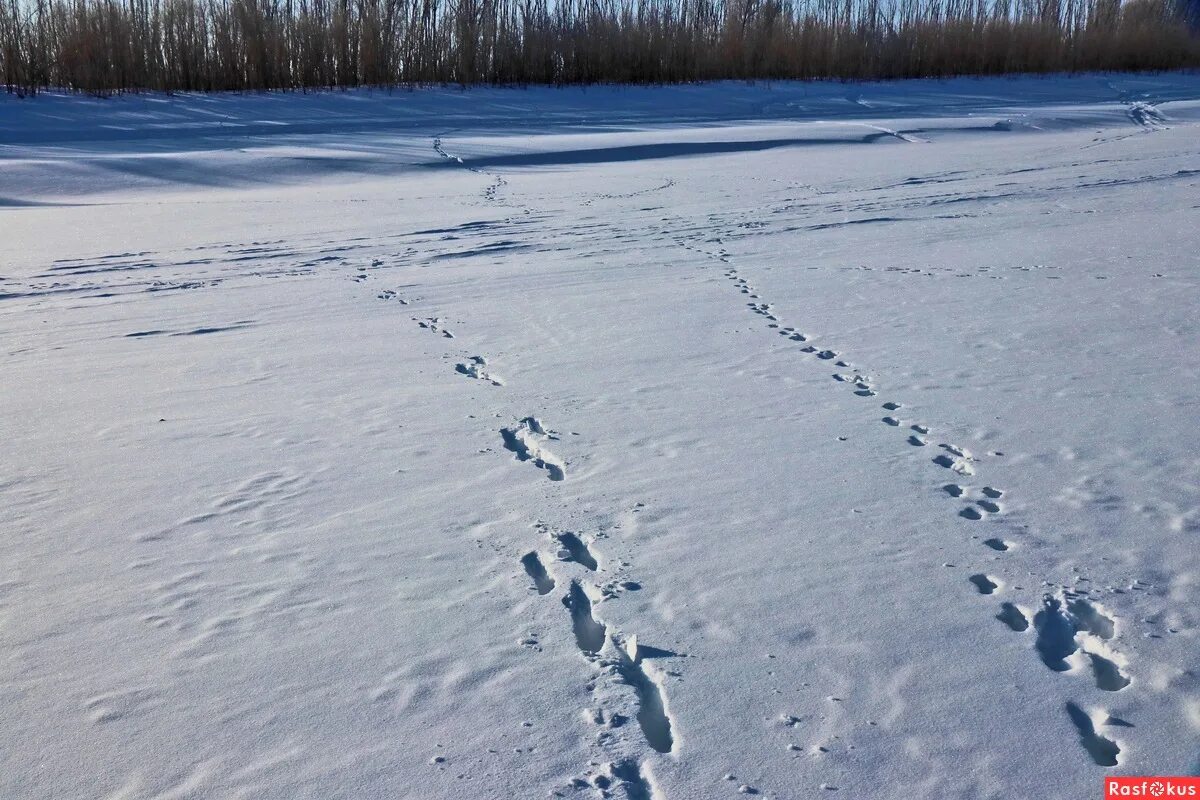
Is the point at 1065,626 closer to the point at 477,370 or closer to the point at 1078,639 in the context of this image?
the point at 1078,639

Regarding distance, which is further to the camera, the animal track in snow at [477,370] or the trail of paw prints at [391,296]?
the trail of paw prints at [391,296]

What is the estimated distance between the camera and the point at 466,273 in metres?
4.17

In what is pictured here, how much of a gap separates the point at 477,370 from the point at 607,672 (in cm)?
151

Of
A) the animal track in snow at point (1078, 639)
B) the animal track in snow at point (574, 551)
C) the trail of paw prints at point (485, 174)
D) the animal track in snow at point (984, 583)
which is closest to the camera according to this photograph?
the animal track in snow at point (1078, 639)

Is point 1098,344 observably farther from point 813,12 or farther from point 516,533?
point 813,12

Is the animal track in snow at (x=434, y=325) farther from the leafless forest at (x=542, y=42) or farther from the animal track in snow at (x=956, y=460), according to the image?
the leafless forest at (x=542, y=42)

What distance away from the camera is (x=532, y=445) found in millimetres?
2432

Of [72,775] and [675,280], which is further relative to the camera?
[675,280]

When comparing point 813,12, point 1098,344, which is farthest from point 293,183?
point 813,12

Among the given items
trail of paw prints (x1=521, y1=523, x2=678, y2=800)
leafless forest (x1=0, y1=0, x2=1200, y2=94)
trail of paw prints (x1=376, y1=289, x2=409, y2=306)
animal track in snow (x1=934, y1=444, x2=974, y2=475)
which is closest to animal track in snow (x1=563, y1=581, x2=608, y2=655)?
trail of paw prints (x1=521, y1=523, x2=678, y2=800)

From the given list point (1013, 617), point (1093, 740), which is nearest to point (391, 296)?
point (1013, 617)

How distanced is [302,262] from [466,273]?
0.73 m

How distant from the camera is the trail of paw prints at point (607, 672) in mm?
1374

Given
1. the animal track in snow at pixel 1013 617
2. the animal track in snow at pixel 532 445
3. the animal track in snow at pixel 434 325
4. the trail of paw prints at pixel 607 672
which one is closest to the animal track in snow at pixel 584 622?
the trail of paw prints at pixel 607 672
